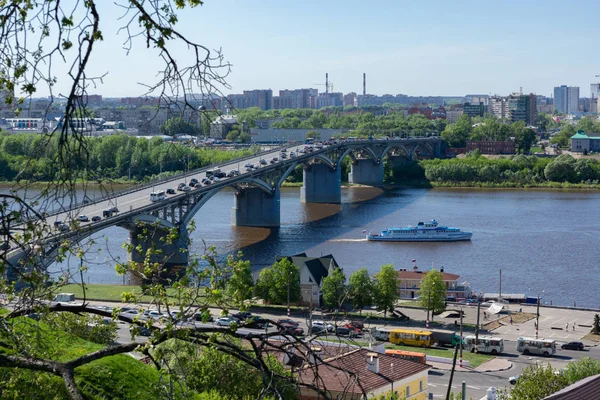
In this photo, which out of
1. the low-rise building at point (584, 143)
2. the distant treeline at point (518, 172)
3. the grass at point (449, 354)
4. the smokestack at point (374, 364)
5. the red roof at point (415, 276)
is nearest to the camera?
the smokestack at point (374, 364)

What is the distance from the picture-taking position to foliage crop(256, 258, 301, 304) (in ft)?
60.2

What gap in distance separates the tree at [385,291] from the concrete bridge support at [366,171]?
28.6m

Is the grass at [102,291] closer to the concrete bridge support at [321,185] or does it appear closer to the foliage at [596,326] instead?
the foliage at [596,326]

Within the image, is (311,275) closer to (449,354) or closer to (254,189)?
(449,354)

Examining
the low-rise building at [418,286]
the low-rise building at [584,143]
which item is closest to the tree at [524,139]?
the low-rise building at [584,143]

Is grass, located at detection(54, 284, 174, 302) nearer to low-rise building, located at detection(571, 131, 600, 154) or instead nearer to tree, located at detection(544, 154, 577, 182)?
tree, located at detection(544, 154, 577, 182)

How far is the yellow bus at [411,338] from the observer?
15312 mm

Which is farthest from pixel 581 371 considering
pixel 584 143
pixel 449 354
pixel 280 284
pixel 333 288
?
pixel 584 143

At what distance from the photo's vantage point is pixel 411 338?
15438 millimetres

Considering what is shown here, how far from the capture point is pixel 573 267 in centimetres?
2264

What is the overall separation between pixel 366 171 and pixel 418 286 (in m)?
26.6

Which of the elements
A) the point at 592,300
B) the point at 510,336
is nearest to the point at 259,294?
the point at 510,336

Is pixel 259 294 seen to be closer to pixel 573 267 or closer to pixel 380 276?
pixel 380 276

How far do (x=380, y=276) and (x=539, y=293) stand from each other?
3.99 meters
